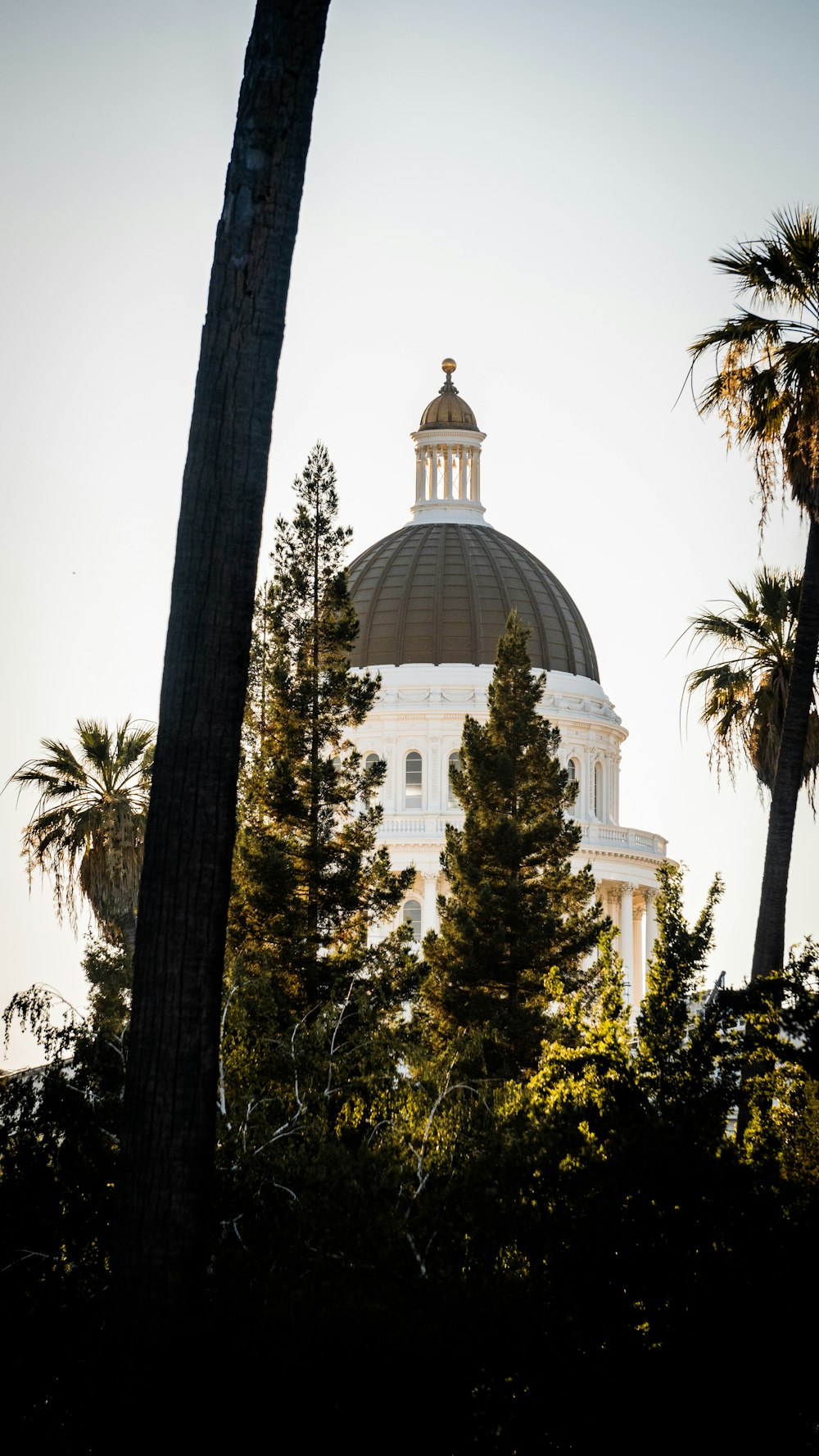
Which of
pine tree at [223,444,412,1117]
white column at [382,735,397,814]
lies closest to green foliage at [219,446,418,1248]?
pine tree at [223,444,412,1117]

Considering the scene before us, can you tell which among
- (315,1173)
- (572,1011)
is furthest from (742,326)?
(315,1173)

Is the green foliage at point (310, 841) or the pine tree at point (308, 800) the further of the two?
the pine tree at point (308, 800)

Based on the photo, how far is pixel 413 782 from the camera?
282 feet

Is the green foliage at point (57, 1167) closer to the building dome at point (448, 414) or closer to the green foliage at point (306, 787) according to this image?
the green foliage at point (306, 787)

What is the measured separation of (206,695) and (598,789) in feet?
265

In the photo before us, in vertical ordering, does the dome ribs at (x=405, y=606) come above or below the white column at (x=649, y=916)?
above

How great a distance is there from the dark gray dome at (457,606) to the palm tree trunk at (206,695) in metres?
74.6

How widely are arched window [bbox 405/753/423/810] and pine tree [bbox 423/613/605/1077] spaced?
44.5 m

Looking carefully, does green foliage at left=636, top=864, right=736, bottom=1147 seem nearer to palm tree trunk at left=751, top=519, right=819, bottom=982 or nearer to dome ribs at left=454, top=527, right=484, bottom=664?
palm tree trunk at left=751, top=519, right=819, bottom=982

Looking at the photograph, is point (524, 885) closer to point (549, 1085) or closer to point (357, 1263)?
point (549, 1085)

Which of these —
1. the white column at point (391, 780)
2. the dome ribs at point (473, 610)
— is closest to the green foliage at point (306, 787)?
the white column at point (391, 780)

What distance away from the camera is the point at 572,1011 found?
16.5 metres

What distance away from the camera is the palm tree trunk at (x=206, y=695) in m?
9.30

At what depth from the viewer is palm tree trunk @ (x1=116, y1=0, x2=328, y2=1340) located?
30.5 feet
